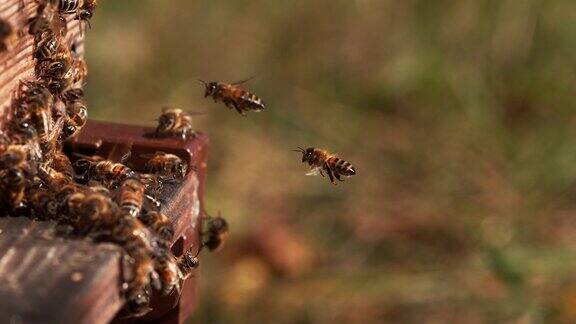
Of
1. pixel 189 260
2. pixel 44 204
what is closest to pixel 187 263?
pixel 189 260

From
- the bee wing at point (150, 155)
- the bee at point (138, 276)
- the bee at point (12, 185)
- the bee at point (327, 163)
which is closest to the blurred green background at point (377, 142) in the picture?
the bee at point (327, 163)

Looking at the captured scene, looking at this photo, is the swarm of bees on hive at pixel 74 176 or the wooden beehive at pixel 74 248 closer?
the wooden beehive at pixel 74 248

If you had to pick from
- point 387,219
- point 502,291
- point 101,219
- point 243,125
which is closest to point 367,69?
point 243,125

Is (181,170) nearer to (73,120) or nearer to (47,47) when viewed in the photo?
(73,120)

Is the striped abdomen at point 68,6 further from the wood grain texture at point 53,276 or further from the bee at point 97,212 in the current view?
the bee at point 97,212

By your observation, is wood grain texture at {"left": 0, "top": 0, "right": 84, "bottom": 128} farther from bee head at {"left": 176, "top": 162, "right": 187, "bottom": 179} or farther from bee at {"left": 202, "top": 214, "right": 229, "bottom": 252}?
bee at {"left": 202, "top": 214, "right": 229, "bottom": 252}

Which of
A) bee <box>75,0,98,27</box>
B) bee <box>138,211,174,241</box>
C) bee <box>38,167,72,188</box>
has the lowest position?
bee <box>138,211,174,241</box>

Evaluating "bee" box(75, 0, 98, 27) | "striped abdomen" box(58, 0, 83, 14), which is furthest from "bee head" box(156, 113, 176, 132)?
"striped abdomen" box(58, 0, 83, 14)
